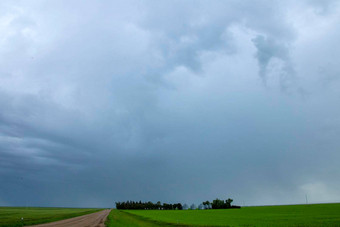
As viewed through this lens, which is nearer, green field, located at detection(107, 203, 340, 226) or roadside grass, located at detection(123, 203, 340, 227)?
roadside grass, located at detection(123, 203, 340, 227)

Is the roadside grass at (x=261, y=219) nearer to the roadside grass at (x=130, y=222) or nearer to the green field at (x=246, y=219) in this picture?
the green field at (x=246, y=219)

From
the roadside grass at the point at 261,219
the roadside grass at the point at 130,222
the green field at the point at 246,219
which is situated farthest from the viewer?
the roadside grass at the point at 130,222

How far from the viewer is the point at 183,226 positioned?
4972 centimetres

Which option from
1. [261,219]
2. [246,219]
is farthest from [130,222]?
[261,219]

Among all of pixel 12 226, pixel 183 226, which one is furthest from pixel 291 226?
pixel 12 226

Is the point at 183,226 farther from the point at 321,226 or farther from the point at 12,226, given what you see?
the point at 12,226

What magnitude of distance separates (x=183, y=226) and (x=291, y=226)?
19.0 metres

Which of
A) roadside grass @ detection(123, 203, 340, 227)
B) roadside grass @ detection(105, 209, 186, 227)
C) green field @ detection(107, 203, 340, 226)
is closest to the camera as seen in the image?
roadside grass @ detection(123, 203, 340, 227)

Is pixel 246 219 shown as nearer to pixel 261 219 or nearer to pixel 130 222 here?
pixel 261 219

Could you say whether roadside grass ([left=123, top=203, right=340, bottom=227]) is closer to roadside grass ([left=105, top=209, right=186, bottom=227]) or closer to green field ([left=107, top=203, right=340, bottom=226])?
green field ([left=107, top=203, right=340, bottom=226])

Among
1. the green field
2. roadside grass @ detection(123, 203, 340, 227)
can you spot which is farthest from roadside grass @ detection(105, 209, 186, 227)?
roadside grass @ detection(123, 203, 340, 227)

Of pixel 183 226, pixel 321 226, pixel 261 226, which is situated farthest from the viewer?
pixel 183 226

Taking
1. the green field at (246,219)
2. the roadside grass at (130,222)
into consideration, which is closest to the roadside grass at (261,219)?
the green field at (246,219)

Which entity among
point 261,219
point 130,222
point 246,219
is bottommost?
point 130,222
